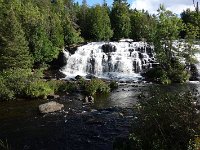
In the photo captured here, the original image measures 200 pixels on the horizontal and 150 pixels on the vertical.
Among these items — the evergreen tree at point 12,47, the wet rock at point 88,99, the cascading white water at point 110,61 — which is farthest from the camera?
the cascading white water at point 110,61

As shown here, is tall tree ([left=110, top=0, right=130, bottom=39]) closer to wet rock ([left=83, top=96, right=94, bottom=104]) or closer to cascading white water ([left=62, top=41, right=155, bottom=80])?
cascading white water ([left=62, top=41, right=155, bottom=80])

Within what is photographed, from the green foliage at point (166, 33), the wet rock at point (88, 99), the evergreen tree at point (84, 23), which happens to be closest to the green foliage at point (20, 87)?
the wet rock at point (88, 99)

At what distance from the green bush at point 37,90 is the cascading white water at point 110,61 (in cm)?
1591

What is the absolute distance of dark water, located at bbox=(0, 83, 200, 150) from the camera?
24375mm

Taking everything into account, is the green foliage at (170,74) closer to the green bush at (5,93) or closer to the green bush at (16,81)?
the green bush at (16,81)

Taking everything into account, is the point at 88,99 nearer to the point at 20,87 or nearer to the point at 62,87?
the point at 62,87

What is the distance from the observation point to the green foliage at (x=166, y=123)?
15453 millimetres

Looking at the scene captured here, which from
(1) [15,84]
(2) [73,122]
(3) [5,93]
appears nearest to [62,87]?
(1) [15,84]

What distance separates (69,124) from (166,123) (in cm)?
1414

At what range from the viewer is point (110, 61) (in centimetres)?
6091

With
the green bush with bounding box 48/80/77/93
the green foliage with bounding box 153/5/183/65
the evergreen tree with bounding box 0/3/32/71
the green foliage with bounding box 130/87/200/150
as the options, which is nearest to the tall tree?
the green foliage with bounding box 153/5/183/65

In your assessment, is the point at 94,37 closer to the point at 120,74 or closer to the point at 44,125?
the point at 120,74

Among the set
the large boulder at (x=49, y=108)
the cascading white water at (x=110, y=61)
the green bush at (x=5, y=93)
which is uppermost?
the cascading white water at (x=110, y=61)

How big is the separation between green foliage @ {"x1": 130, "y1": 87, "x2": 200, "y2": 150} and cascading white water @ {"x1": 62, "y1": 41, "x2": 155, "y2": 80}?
39906 mm
